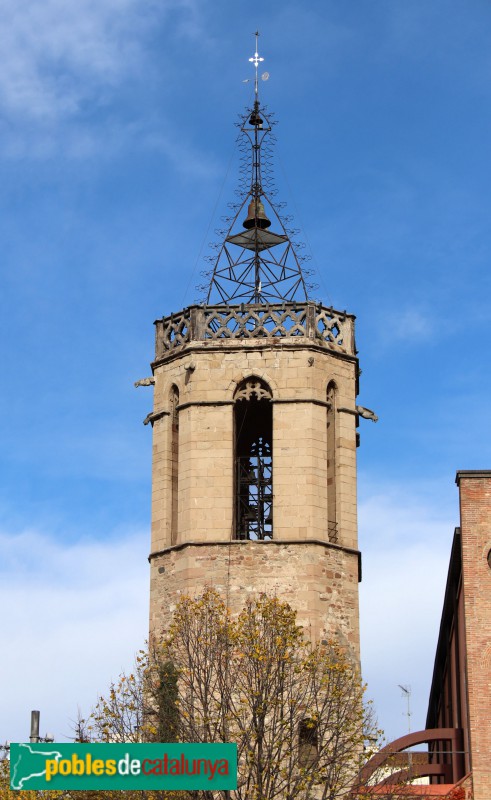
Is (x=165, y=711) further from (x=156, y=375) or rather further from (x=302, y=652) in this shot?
(x=156, y=375)

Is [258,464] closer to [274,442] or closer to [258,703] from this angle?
[274,442]

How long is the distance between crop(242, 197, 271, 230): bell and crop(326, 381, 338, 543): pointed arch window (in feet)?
18.7

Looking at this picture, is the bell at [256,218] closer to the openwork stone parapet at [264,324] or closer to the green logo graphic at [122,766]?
the openwork stone parapet at [264,324]

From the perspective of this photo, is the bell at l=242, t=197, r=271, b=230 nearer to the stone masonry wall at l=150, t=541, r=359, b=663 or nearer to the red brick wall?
the stone masonry wall at l=150, t=541, r=359, b=663

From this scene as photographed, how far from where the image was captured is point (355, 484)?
141 feet

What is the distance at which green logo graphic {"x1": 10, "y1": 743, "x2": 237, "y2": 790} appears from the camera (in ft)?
79.3

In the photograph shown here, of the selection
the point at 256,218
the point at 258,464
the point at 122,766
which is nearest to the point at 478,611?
the point at 258,464

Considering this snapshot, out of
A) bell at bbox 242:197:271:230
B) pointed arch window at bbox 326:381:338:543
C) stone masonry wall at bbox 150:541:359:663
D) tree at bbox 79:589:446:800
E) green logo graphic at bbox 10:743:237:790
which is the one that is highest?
bell at bbox 242:197:271:230

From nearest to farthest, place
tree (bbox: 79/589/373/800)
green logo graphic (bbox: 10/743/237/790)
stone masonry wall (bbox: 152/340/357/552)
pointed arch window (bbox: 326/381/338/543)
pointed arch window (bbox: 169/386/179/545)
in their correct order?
green logo graphic (bbox: 10/743/237/790)
tree (bbox: 79/589/373/800)
stone masonry wall (bbox: 152/340/357/552)
pointed arch window (bbox: 326/381/338/543)
pointed arch window (bbox: 169/386/179/545)

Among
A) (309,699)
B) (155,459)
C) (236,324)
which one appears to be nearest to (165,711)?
(309,699)

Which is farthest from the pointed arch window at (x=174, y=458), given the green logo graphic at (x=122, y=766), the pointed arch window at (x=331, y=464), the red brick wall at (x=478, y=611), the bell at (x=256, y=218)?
the green logo graphic at (x=122, y=766)

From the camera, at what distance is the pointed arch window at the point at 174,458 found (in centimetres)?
4272

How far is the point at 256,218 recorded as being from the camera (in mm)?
46344

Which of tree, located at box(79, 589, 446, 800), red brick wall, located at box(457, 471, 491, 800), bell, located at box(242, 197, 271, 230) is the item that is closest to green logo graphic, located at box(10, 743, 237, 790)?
tree, located at box(79, 589, 446, 800)
